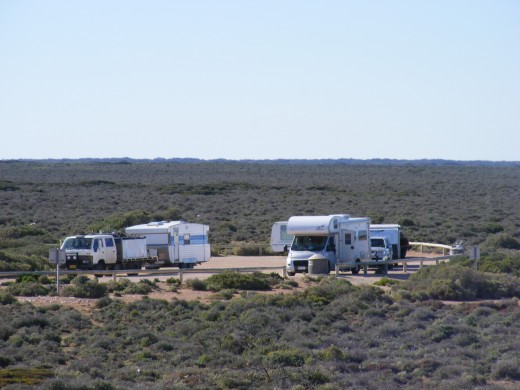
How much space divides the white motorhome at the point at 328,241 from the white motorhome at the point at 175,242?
4616mm

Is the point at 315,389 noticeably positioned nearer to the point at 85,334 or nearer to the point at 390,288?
the point at 85,334

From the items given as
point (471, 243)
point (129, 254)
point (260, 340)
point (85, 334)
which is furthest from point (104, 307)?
point (471, 243)

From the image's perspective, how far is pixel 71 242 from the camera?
33000mm

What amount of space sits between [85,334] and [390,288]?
1092 centimetres

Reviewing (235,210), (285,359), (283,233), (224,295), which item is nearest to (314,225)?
(224,295)

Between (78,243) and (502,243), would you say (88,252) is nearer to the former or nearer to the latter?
(78,243)

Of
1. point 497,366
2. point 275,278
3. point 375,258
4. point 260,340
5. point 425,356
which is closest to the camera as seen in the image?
point 497,366

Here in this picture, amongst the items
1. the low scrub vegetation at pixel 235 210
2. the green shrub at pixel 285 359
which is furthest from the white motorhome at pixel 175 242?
the green shrub at pixel 285 359

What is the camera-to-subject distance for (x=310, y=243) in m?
33.2

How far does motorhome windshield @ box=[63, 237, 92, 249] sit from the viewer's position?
32.8 metres

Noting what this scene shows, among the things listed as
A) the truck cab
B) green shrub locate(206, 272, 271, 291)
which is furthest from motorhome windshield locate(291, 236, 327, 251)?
the truck cab

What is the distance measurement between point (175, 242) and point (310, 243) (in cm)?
545

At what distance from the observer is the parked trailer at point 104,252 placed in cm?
3262

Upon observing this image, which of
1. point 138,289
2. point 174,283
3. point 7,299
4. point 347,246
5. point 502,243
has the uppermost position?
point 347,246
